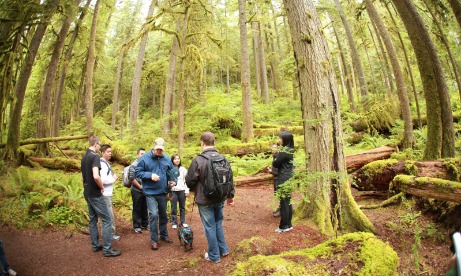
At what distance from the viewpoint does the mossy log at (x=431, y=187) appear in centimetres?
493

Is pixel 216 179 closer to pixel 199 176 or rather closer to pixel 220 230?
pixel 199 176

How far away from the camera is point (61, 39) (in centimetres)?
1190

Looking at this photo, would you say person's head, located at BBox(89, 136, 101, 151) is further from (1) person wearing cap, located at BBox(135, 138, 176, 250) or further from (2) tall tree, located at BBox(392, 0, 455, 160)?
(2) tall tree, located at BBox(392, 0, 455, 160)

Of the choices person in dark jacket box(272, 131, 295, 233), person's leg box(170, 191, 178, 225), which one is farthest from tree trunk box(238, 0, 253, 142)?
person in dark jacket box(272, 131, 295, 233)

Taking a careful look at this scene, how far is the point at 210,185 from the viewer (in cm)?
448

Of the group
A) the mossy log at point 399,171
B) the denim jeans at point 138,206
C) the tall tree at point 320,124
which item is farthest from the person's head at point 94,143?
the mossy log at point 399,171

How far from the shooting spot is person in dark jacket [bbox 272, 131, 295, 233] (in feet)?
19.1

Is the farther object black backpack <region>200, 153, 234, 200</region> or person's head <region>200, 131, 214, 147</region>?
person's head <region>200, 131, 214, 147</region>

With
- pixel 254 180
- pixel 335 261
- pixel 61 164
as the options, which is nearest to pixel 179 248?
pixel 335 261

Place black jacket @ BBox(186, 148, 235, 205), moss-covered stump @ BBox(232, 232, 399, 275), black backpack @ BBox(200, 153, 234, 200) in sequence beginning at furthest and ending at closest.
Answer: black jacket @ BBox(186, 148, 235, 205), black backpack @ BBox(200, 153, 234, 200), moss-covered stump @ BBox(232, 232, 399, 275)

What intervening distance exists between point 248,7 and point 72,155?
670 inches

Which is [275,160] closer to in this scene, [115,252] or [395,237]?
[395,237]

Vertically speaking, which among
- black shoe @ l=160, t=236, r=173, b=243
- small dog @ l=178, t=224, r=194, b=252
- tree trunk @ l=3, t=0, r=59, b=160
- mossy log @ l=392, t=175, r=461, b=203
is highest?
tree trunk @ l=3, t=0, r=59, b=160

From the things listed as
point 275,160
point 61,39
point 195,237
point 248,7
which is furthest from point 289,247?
point 248,7
